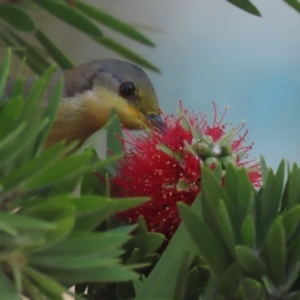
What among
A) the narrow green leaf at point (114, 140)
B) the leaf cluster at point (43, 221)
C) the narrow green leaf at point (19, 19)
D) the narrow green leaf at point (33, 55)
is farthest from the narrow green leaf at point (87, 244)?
the narrow green leaf at point (33, 55)

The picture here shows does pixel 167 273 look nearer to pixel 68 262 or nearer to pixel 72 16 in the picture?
pixel 68 262

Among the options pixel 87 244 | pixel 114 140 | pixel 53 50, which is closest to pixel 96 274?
pixel 87 244

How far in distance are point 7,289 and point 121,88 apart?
0.44 m

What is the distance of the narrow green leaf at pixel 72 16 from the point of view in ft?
1.40

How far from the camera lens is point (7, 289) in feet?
0.46

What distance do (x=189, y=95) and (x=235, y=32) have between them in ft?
0.42

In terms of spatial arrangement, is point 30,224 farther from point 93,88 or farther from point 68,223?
point 93,88

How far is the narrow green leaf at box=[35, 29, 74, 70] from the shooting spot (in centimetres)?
53

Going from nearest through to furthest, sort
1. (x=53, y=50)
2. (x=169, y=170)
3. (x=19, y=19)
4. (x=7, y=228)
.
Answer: (x=7, y=228), (x=169, y=170), (x=19, y=19), (x=53, y=50)

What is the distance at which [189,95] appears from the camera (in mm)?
885

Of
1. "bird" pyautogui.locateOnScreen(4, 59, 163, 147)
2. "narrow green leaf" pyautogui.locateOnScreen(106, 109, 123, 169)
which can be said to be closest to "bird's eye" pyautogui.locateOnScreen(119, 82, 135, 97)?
"bird" pyautogui.locateOnScreen(4, 59, 163, 147)

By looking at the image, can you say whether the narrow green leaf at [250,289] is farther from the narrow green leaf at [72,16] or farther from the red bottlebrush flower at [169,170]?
the narrow green leaf at [72,16]

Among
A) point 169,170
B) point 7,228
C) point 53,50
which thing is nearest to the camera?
point 7,228

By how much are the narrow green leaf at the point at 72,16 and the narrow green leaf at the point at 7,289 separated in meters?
Answer: 0.31
